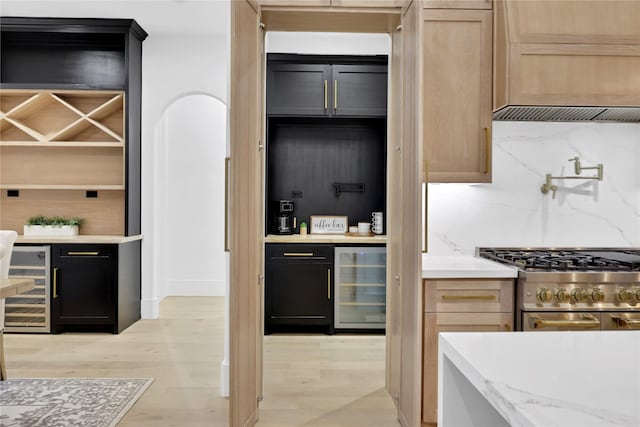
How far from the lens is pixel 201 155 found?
599 cm

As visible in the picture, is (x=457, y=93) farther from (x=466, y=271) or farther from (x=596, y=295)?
(x=596, y=295)

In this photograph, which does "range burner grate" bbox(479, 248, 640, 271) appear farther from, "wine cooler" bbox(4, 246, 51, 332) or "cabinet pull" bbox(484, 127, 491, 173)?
"wine cooler" bbox(4, 246, 51, 332)

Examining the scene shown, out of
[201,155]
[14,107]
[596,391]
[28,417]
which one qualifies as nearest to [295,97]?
[201,155]

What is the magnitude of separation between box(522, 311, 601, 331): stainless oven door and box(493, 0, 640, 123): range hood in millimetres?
1134

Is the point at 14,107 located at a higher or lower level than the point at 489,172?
higher

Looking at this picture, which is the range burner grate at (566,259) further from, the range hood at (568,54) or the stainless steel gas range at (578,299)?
the range hood at (568,54)

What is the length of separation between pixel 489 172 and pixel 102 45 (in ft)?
13.3

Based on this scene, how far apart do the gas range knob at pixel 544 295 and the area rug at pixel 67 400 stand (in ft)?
7.70

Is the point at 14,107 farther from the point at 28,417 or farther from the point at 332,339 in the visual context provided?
the point at 332,339

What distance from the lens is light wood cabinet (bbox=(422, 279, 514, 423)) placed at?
2410mm

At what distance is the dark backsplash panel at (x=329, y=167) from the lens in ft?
15.9

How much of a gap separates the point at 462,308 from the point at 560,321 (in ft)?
1.54

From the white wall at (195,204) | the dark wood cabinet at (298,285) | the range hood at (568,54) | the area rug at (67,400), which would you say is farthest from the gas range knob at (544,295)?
the white wall at (195,204)

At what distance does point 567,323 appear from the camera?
230 cm
